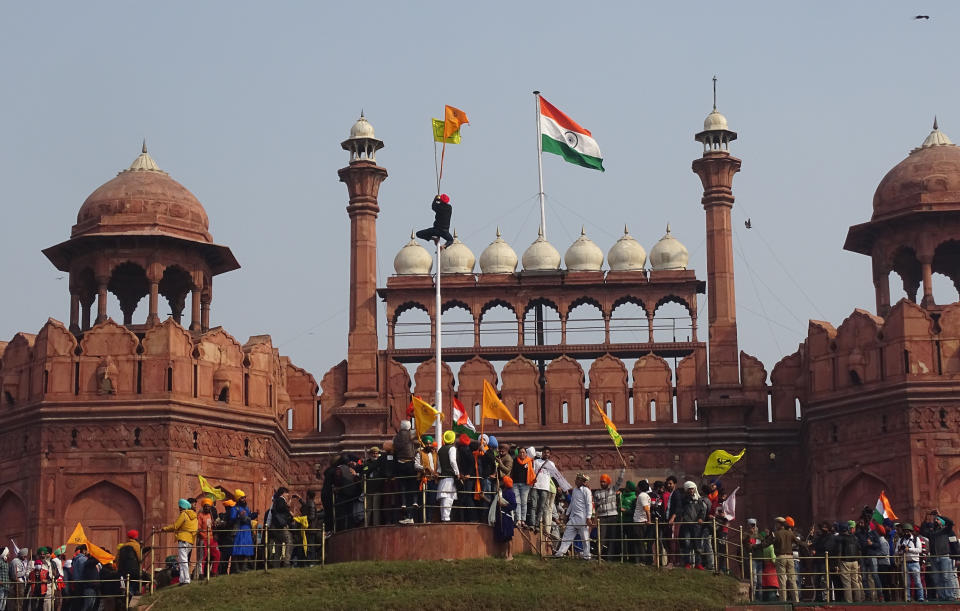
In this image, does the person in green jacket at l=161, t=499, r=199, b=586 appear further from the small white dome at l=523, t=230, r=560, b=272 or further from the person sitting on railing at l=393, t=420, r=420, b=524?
the small white dome at l=523, t=230, r=560, b=272

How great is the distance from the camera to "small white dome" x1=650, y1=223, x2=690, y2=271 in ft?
156

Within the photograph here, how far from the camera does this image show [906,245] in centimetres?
4525

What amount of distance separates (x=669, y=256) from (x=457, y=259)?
15.3ft

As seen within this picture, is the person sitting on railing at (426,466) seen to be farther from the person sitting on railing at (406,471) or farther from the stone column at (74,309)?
the stone column at (74,309)

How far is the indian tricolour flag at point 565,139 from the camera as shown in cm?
4734

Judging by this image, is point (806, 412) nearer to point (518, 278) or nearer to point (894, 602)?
point (518, 278)

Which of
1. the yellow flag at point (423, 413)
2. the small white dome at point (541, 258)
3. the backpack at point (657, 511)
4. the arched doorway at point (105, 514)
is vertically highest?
the small white dome at point (541, 258)


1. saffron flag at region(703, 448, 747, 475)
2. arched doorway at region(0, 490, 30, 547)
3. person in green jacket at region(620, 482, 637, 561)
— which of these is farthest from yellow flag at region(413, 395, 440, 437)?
arched doorway at region(0, 490, 30, 547)

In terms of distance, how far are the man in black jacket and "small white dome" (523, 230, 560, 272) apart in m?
15.1

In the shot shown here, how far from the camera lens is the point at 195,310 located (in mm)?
45469

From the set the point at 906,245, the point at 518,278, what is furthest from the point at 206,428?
the point at 906,245

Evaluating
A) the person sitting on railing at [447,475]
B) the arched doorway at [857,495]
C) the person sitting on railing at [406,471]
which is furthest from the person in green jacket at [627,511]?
the arched doorway at [857,495]

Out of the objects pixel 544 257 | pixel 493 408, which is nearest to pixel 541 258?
pixel 544 257

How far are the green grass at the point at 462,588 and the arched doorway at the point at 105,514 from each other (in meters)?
9.24
